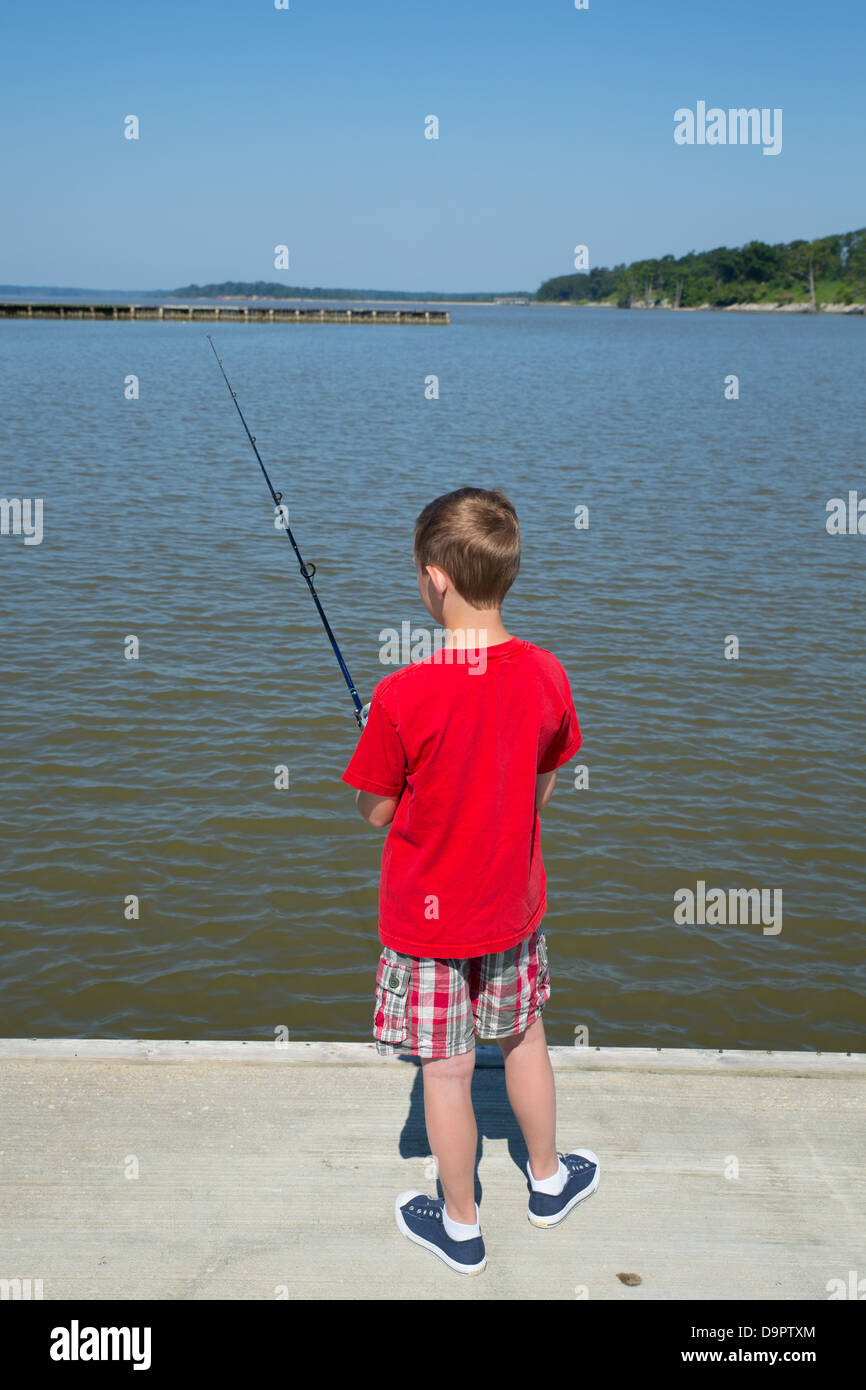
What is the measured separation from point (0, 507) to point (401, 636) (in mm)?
7346

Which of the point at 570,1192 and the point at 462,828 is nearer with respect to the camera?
the point at 462,828

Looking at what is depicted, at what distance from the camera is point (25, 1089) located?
133 inches

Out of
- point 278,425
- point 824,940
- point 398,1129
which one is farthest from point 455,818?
point 278,425

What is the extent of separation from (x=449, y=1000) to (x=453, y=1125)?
32 cm

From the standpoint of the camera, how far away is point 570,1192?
295cm

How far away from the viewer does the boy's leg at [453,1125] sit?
269cm

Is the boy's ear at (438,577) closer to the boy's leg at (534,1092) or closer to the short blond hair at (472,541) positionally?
the short blond hair at (472,541)

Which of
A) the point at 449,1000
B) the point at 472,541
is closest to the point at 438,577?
the point at 472,541

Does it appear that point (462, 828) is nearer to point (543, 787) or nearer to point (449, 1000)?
point (543, 787)

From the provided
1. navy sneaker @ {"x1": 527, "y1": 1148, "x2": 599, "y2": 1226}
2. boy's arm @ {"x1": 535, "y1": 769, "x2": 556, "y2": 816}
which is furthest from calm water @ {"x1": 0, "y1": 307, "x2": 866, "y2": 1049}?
boy's arm @ {"x1": 535, "y1": 769, "x2": 556, "y2": 816}

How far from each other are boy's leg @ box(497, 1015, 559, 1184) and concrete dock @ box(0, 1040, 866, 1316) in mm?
205

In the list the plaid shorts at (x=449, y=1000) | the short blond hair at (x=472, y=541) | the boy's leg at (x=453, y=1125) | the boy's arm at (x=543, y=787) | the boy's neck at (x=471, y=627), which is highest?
the short blond hair at (x=472, y=541)

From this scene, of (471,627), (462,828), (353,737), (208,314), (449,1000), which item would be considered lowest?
(353,737)

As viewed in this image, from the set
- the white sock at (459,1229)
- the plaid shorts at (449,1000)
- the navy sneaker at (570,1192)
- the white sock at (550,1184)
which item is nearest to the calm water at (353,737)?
the navy sneaker at (570,1192)
